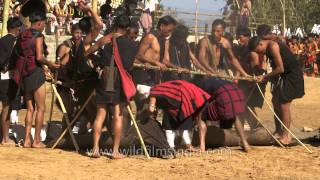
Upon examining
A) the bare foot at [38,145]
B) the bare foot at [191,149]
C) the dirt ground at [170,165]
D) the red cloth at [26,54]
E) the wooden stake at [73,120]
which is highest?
the red cloth at [26,54]

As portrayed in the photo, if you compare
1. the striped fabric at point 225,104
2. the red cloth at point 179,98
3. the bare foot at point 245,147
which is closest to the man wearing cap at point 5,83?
the red cloth at point 179,98

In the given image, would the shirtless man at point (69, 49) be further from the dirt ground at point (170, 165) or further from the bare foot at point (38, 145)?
the dirt ground at point (170, 165)

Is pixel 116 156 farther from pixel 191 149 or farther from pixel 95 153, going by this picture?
pixel 191 149

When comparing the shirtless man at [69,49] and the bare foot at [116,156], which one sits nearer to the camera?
the bare foot at [116,156]

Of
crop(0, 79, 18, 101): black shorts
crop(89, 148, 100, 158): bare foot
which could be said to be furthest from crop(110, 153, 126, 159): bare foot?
crop(0, 79, 18, 101): black shorts

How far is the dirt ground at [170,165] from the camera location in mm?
7228

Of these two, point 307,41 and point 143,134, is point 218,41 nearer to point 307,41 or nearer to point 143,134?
point 143,134

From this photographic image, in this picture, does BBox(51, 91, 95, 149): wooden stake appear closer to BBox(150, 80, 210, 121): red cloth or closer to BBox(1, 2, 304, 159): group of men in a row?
BBox(1, 2, 304, 159): group of men in a row

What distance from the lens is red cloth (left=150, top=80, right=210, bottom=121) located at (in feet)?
28.2

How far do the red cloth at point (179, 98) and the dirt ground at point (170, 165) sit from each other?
59 centimetres

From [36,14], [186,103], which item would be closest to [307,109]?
[186,103]

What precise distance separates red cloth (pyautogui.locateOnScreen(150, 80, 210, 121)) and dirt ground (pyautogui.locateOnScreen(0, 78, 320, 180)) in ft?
1.95

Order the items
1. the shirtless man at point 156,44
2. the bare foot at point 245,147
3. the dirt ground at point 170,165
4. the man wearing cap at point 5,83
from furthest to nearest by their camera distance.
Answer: the shirtless man at point 156,44 → the bare foot at point 245,147 → the man wearing cap at point 5,83 → the dirt ground at point 170,165

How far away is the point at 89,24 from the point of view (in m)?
8.41
